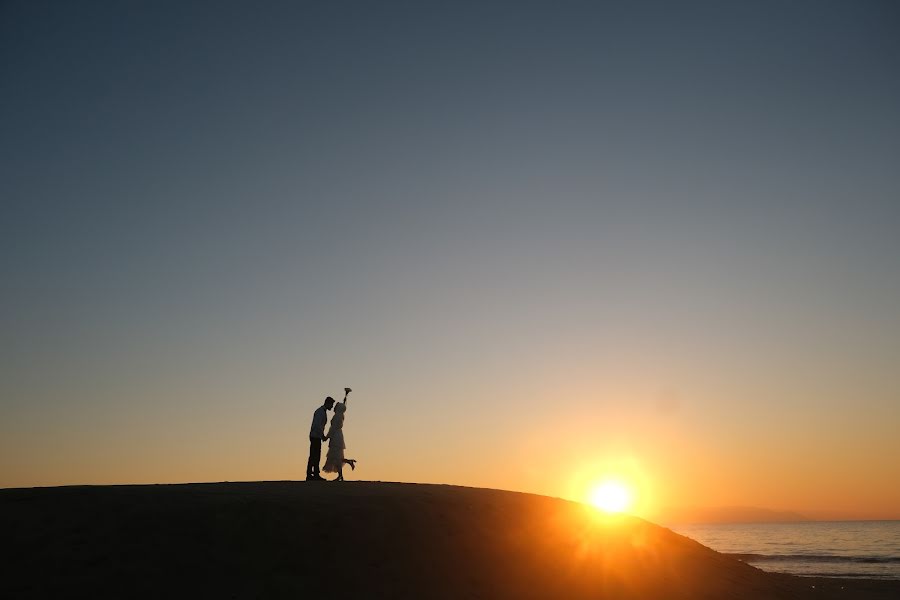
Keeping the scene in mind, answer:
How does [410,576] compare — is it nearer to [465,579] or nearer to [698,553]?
[465,579]

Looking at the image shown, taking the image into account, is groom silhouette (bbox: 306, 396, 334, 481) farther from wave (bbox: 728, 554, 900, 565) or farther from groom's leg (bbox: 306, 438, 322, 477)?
wave (bbox: 728, 554, 900, 565)

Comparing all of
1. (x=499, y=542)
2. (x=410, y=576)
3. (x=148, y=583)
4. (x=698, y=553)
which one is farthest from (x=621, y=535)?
(x=148, y=583)

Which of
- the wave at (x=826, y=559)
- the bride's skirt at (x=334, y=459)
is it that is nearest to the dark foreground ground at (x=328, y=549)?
the bride's skirt at (x=334, y=459)

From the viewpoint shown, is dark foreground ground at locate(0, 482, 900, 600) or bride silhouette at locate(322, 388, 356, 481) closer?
dark foreground ground at locate(0, 482, 900, 600)

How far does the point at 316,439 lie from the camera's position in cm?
1816

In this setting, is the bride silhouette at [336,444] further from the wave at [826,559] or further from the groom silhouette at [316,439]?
the wave at [826,559]

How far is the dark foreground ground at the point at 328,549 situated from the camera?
8.96m

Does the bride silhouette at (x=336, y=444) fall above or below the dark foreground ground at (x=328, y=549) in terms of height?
above

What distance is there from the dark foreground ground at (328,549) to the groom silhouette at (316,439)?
297 cm

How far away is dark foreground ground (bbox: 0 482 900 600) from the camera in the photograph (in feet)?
29.4

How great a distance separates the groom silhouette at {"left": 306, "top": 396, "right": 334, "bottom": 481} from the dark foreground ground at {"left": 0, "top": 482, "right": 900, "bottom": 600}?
297cm

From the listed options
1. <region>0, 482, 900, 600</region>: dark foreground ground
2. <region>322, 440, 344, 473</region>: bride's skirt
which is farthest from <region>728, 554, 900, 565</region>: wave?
<region>322, 440, 344, 473</region>: bride's skirt

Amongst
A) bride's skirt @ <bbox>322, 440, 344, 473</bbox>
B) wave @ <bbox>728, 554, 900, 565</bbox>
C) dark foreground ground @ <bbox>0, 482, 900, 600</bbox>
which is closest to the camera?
dark foreground ground @ <bbox>0, 482, 900, 600</bbox>

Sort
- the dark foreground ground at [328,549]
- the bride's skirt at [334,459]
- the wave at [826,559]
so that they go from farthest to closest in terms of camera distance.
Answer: the wave at [826,559] → the bride's skirt at [334,459] → the dark foreground ground at [328,549]
